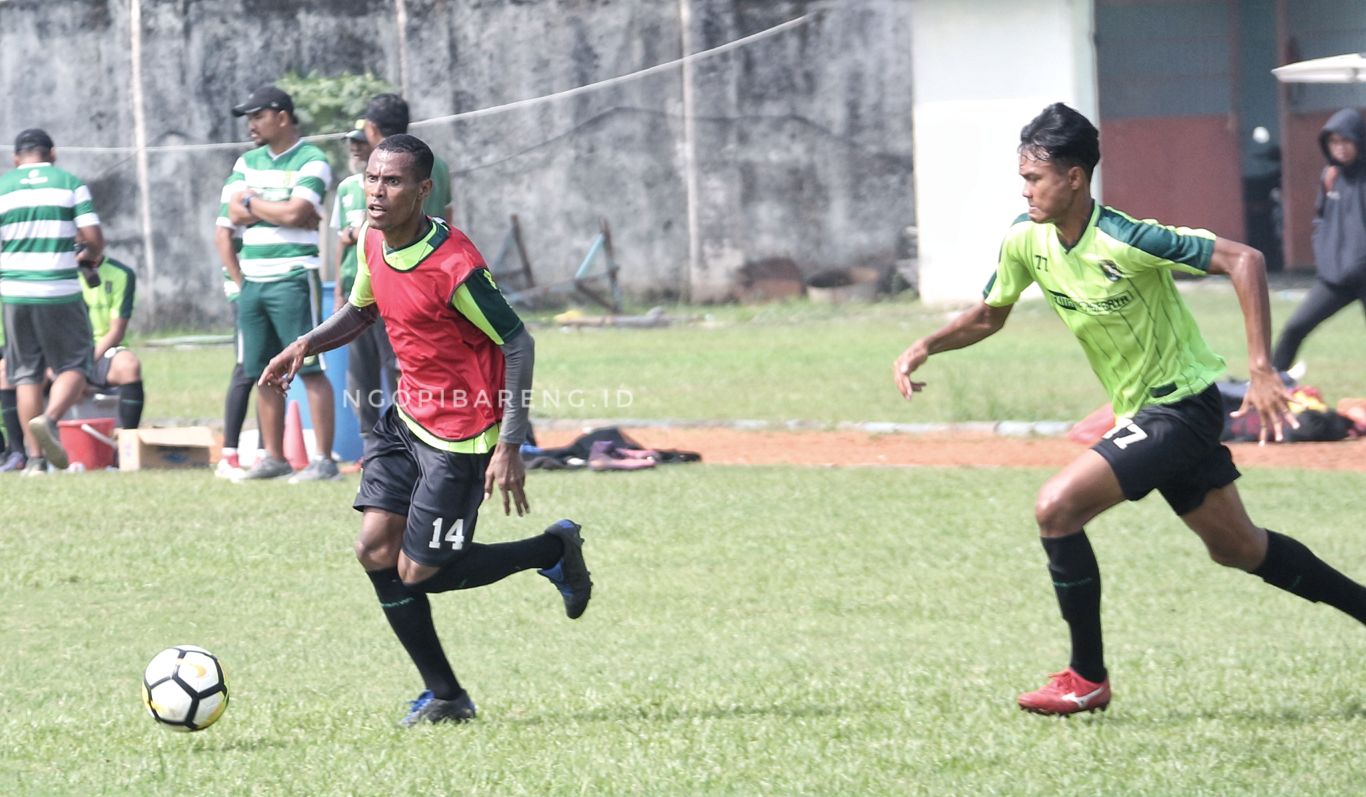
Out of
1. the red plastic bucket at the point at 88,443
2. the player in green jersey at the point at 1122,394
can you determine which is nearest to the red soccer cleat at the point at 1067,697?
the player in green jersey at the point at 1122,394

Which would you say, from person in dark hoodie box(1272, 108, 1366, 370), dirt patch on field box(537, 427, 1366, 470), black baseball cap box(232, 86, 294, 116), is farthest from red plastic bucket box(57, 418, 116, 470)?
person in dark hoodie box(1272, 108, 1366, 370)

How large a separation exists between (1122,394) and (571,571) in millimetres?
1915

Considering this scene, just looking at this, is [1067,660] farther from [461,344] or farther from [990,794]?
[461,344]

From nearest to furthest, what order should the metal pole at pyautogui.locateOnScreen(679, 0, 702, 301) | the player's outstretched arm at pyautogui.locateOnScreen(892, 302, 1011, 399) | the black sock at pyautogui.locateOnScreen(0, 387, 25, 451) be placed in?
the player's outstretched arm at pyautogui.locateOnScreen(892, 302, 1011, 399) < the black sock at pyautogui.locateOnScreen(0, 387, 25, 451) < the metal pole at pyautogui.locateOnScreen(679, 0, 702, 301)

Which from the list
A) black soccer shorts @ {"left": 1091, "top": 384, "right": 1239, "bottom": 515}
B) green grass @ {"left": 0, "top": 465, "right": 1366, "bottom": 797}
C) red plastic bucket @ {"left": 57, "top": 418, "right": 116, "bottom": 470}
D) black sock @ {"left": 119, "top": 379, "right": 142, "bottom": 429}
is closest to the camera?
green grass @ {"left": 0, "top": 465, "right": 1366, "bottom": 797}

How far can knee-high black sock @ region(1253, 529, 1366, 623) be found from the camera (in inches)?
237

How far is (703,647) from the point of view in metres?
7.31

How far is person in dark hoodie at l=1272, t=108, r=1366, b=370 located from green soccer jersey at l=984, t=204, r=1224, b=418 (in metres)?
7.79

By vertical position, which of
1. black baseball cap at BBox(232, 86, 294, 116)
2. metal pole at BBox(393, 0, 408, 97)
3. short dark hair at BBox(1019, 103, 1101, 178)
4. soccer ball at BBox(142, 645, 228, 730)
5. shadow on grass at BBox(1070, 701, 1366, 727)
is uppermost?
metal pole at BBox(393, 0, 408, 97)

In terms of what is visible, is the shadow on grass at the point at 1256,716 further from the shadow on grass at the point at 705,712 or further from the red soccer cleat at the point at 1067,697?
the shadow on grass at the point at 705,712

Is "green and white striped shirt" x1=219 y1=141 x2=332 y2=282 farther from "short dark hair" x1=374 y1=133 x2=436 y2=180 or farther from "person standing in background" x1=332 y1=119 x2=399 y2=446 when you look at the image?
"short dark hair" x1=374 y1=133 x2=436 y2=180

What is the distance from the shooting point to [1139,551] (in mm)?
9148

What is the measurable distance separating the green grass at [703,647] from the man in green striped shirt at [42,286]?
2.36ft

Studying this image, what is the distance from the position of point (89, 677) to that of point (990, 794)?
11.7ft
